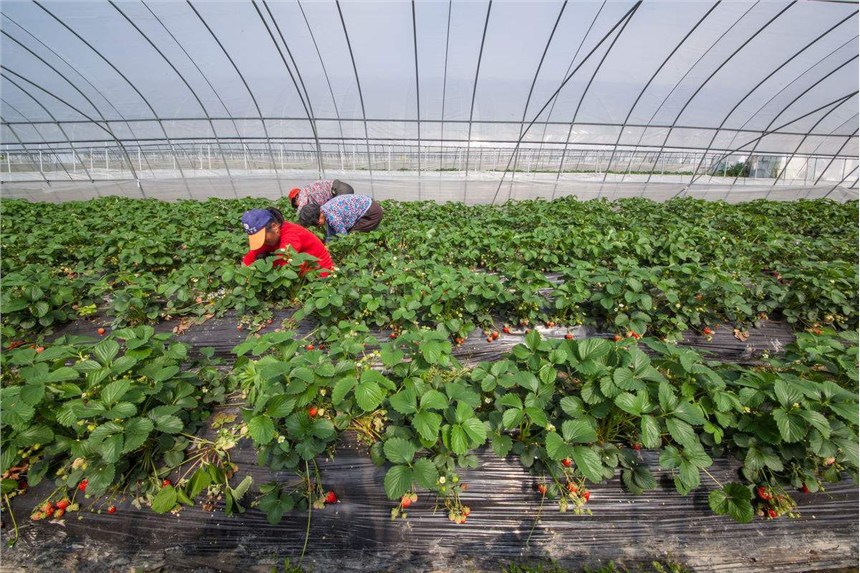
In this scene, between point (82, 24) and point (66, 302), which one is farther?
point (82, 24)

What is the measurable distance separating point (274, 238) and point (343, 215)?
176 cm

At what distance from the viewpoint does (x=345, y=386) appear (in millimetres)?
1793

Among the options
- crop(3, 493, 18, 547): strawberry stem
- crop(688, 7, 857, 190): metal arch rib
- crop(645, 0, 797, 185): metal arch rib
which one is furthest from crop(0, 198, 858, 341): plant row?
crop(688, 7, 857, 190): metal arch rib

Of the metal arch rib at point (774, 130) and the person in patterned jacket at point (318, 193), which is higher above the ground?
the metal arch rib at point (774, 130)

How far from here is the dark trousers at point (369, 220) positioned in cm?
577

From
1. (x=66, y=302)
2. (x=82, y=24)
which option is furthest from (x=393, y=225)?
(x=82, y=24)

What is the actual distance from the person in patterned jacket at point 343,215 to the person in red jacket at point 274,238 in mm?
1126

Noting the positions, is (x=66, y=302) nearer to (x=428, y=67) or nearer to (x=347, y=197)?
(x=347, y=197)

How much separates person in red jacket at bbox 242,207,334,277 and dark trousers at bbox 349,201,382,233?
160cm

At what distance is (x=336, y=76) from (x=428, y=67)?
3.68m

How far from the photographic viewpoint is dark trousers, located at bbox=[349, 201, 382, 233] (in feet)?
18.9

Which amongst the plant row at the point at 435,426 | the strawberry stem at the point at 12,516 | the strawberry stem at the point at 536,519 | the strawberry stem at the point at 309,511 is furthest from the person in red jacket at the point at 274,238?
the strawberry stem at the point at 536,519

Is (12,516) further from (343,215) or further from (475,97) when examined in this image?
(475,97)

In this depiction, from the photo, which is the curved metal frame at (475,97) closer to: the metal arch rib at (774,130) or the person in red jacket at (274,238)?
the metal arch rib at (774,130)
